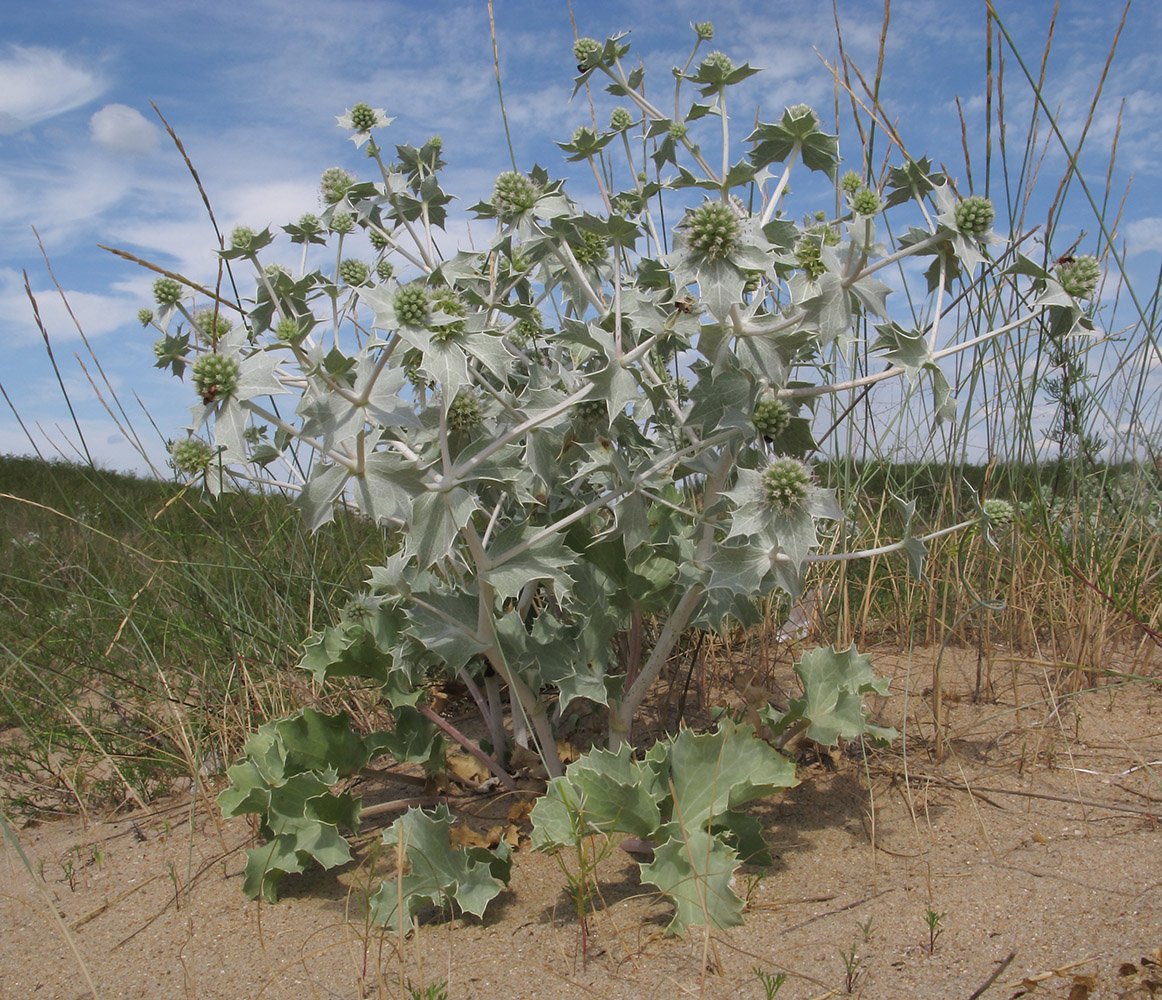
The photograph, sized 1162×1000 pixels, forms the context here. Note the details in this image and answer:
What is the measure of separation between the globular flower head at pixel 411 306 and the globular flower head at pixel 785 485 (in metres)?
0.76

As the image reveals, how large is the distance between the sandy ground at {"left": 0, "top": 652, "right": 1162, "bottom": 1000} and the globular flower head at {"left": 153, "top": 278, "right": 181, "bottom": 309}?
1396mm

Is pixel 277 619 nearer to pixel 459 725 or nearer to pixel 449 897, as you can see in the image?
pixel 459 725

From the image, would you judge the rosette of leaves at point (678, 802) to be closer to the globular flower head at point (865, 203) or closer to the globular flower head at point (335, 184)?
the globular flower head at point (865, 203)

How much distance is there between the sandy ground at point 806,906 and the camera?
1.56 m

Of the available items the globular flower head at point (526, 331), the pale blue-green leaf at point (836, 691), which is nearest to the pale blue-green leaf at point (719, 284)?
the globular flower head at point (526, 331)

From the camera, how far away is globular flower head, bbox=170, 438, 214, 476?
2072 millimetres

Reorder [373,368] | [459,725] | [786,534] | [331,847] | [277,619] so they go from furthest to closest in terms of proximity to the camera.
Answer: [277,619]
[459,725]
[331,847]
[786,534]
[373,368]

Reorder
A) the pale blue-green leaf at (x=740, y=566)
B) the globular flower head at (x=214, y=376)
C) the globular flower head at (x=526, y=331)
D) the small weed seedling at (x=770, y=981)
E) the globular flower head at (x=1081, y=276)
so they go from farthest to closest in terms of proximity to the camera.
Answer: the globular flower head at (x=526, y=331), the globular flower head at (x=1081, y=276), the pale blue-green leaf at (x=740, y=566), the globular flower head at (x=214, y=376), the small weed seedling at (x=770, y=981)

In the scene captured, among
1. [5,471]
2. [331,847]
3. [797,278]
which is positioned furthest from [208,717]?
[5,471]

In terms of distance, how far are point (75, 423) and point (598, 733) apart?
2.23 m

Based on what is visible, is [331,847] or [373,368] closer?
[373,368]

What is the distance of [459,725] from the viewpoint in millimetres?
2859

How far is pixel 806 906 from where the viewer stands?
1797 millimetres

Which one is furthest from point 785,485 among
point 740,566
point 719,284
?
point 719,284
